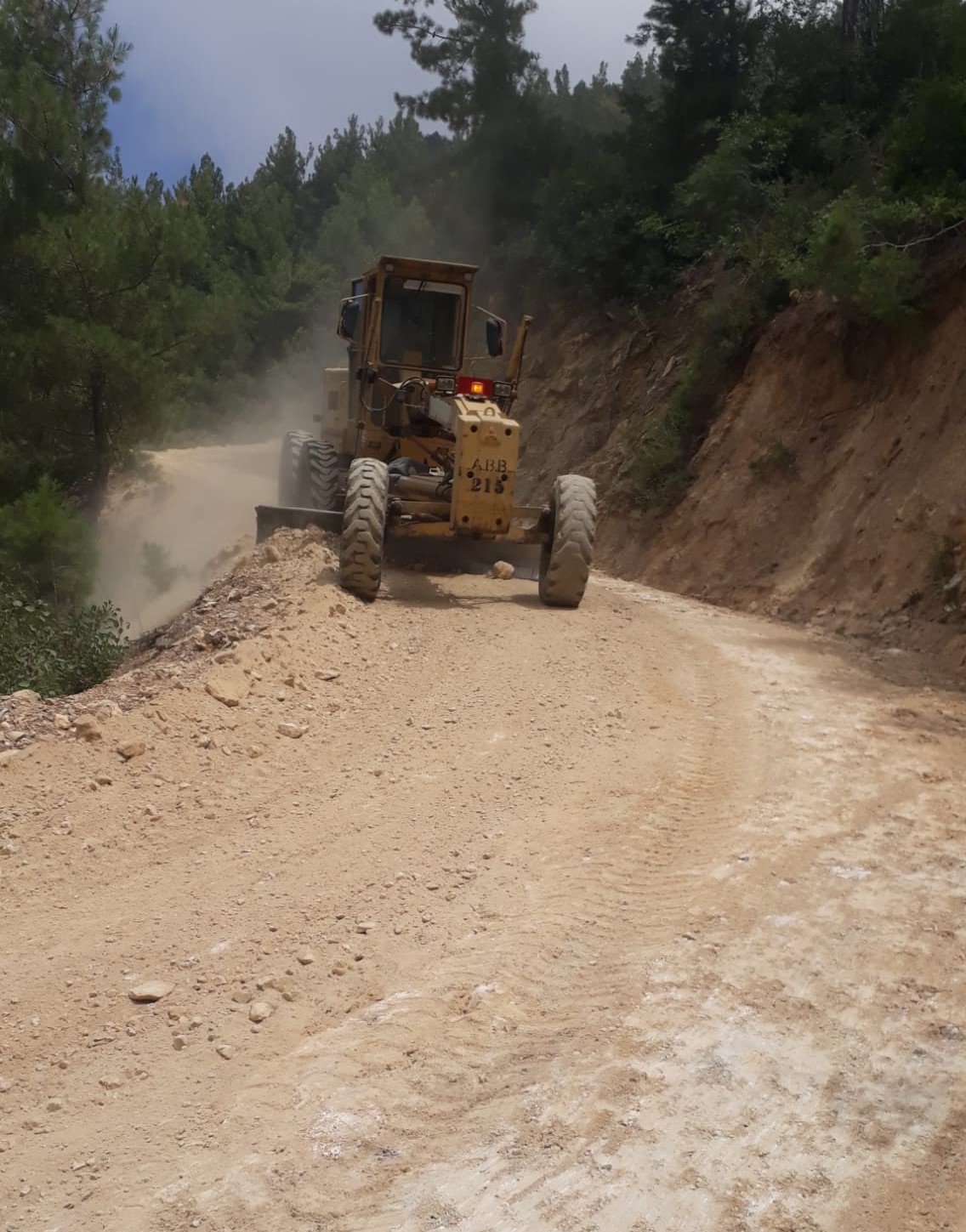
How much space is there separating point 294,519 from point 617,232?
11424mm

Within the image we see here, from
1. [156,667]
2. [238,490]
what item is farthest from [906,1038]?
[238,490]

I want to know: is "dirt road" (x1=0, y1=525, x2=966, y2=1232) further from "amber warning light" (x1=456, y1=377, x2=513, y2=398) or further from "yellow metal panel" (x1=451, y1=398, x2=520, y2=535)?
"amber warning light" (x1=456, y1=377, x2=513, y2=398)

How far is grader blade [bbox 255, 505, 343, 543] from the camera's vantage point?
1125 centimetres

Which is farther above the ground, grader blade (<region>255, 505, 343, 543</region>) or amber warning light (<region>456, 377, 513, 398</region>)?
amber warning light (<region>456, 377, 513, 398</region>)

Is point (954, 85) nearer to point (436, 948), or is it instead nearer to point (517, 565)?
point (517, 565)

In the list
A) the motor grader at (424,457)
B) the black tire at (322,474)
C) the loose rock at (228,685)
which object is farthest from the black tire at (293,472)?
the loose rock at (228,685)

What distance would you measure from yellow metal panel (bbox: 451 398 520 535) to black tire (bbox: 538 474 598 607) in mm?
510

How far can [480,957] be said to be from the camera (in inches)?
167

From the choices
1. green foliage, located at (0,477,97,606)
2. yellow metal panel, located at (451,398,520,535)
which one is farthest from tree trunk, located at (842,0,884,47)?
green foliage, located at (0,477,97,606)

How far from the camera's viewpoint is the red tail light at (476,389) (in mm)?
10172

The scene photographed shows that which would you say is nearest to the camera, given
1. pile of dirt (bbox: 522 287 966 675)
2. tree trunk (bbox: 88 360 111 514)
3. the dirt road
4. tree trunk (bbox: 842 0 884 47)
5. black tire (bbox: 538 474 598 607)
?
the dirt road

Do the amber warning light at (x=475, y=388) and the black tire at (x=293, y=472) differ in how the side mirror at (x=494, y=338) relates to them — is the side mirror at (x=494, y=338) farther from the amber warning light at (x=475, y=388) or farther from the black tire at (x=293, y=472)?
the black tire at (x=293, y=472)

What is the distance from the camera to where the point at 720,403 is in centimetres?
1542

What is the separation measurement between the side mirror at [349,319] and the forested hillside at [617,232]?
3.68 meters
